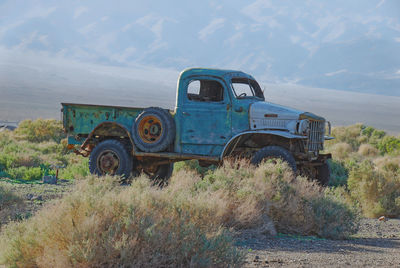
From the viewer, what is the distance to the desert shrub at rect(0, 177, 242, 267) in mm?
5648

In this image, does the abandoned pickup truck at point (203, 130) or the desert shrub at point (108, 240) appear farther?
the abandoned pickup truck at point (203, 130)

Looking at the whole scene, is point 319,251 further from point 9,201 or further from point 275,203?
point 9,201

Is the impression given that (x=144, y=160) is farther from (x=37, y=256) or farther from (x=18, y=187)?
(x=37, y=256)

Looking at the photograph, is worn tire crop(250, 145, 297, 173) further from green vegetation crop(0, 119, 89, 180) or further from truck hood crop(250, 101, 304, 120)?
green vegetation crop(0, 119, 89, 180)

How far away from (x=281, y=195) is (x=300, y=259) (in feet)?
7.88

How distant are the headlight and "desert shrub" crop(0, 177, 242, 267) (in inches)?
268

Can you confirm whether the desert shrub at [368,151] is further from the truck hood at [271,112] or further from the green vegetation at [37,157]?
the truck hood at [271,112]

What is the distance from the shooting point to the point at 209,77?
13.7m

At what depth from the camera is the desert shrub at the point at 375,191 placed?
13664 mm

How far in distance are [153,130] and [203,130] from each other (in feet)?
3.62

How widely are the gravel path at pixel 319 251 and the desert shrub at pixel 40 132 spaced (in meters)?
24.0

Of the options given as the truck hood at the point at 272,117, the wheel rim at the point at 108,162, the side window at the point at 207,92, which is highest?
the side window at the point at 207,92

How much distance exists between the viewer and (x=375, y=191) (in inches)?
562

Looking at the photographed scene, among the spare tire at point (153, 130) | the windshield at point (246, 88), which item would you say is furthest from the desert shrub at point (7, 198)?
the windshield at point (246, 88)
